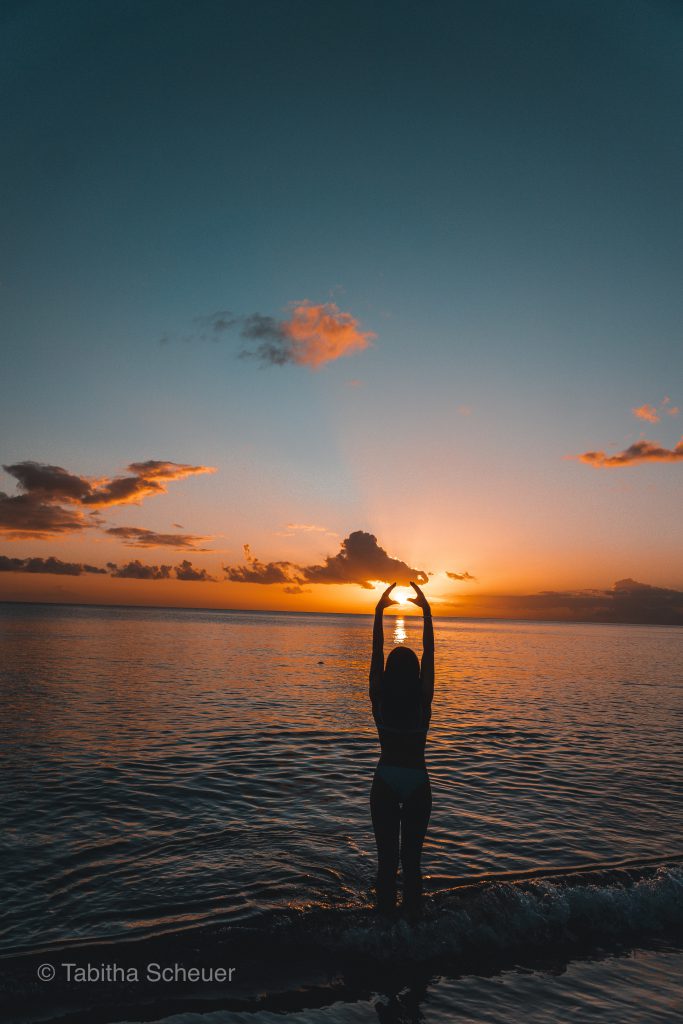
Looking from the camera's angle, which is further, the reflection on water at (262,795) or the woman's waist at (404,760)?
the reflection on water at (262,795)

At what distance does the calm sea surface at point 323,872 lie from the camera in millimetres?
6914

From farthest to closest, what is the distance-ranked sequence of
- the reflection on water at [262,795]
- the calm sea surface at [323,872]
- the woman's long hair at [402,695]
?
the reflection on water at [262,795]
the calm sea surface at [323,872]
the woman's long hair at [402,695]

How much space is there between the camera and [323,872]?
1023cm

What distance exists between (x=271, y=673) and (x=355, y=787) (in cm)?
3183

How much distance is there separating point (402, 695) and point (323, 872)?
18.1ft

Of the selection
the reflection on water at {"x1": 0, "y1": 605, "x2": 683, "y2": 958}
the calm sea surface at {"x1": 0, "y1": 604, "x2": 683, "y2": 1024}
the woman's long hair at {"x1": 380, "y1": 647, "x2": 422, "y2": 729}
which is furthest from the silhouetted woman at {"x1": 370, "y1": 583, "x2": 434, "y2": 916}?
the reflection on water at {"x1": 0, "y1": 605, "x2": 683, "y2": 958}

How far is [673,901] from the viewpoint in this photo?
9.71 meters

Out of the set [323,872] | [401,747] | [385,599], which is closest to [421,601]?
[385,599]

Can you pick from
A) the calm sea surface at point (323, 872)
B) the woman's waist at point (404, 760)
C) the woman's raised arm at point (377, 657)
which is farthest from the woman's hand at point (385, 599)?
the calm sea surface at point (323, 872)

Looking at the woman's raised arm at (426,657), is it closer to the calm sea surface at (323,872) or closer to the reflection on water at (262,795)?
the calm sea surface at (323,872)

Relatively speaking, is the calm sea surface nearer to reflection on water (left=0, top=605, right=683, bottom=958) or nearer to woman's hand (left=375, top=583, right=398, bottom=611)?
reflection on water (left=0, top=605, right=683, bottom=958)

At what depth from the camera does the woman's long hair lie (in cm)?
671

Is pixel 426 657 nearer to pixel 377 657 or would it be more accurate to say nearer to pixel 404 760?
pixel 377 657

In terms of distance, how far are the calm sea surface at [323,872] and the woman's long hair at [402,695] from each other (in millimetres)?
3133
